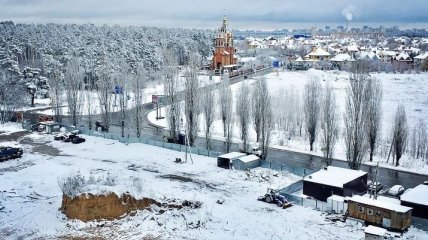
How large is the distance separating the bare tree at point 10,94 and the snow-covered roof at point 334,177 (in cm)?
3322

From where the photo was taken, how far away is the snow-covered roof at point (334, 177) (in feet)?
80.9

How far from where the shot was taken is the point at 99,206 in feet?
74.8

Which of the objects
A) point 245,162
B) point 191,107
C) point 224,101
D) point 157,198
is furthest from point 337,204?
point 224,101

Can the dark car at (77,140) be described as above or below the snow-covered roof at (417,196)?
below

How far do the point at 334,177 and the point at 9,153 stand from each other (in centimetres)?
2158

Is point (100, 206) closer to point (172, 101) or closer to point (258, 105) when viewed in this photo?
point (258, 105)

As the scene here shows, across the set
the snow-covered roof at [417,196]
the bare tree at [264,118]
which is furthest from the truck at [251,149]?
the snow-covered roof at [417,196]

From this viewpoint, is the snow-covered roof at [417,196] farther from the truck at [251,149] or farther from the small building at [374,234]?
the truck at [251,149]

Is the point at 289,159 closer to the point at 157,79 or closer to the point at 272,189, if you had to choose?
the point at 272,189

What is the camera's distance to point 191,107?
35.7m

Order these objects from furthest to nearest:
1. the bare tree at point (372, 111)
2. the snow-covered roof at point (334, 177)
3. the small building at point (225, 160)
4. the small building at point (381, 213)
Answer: the bare tree at point (372, 111) → the small building at point (225, 160) → the snow-covered roof at point (334, 177) → the small building at point (381, 213)

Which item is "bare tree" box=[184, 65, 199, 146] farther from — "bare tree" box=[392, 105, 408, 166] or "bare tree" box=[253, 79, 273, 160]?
"bare tree" box=[392, 105, 408, 166]

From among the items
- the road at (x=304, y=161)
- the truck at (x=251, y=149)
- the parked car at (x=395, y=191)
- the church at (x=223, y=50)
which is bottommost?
the road at (x=304, y=161)

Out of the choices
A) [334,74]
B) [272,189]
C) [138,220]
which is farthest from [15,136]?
[334,74]
